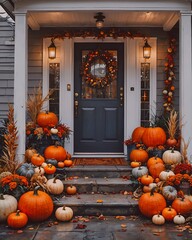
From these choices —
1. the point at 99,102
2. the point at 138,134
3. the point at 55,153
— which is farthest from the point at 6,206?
the point at 99,102

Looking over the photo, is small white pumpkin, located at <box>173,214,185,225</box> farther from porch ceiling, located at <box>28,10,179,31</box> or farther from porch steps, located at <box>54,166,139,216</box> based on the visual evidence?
porch ceiling, located at <box>28,10,179,31</box>

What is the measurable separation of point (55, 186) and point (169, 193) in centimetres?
162

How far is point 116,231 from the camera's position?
15.6 ft

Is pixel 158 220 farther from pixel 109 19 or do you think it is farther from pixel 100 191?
pixel 109 19

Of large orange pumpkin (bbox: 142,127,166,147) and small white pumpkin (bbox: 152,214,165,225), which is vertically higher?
large orange pumpkin (bbox: 142,127,166,147)

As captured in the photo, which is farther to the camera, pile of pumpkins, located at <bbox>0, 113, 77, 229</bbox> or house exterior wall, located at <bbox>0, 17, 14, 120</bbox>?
house exterior wall, located at <bbox>0, 17, 14, 120</bbox>

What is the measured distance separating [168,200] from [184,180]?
46 cm

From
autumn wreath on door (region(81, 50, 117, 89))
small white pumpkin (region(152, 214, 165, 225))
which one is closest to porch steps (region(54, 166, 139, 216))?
small white pumpkin (region(152, 214, 165, 225))

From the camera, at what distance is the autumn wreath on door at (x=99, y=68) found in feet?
25.3

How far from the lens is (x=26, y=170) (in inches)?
229

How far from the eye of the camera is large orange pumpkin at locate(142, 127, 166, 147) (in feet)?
22.0

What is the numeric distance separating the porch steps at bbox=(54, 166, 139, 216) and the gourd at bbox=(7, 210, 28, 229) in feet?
1.99

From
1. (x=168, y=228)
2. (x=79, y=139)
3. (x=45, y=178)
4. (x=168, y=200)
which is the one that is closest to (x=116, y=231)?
(x=168, y=228)

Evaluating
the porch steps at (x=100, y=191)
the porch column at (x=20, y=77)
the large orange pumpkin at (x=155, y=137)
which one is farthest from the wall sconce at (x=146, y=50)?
the porch column at (x=20, y=77)
